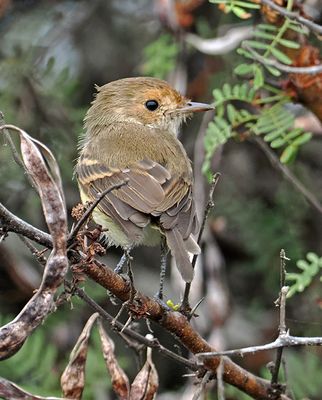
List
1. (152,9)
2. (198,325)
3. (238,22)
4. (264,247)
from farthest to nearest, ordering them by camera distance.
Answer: (152,9), (238,22), (264,247), (198,325)

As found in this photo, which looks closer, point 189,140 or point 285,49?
point 285,49

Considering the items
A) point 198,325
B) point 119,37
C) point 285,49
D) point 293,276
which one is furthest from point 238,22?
point 293,276

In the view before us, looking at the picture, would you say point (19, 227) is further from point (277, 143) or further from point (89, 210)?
point (277, 143)

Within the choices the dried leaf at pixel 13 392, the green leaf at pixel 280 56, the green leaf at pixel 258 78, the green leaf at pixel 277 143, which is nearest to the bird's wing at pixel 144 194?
the green leaf at pixel 277 143

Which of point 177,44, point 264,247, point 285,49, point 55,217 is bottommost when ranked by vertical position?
point 264,247

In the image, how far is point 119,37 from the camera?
6.21 meters

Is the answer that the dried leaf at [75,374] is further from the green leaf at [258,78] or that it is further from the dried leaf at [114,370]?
the green leaf at [258,78]

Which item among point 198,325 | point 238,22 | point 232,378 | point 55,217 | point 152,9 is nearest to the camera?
point 55,217

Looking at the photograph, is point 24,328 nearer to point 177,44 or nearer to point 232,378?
point 232,378

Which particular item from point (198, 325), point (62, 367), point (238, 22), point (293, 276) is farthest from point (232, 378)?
point (238, 22)

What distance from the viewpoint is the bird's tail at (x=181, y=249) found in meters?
3.19

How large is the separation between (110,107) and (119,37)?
1.40 metres

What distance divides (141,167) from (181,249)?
2.41 feet

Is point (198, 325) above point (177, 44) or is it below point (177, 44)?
below
